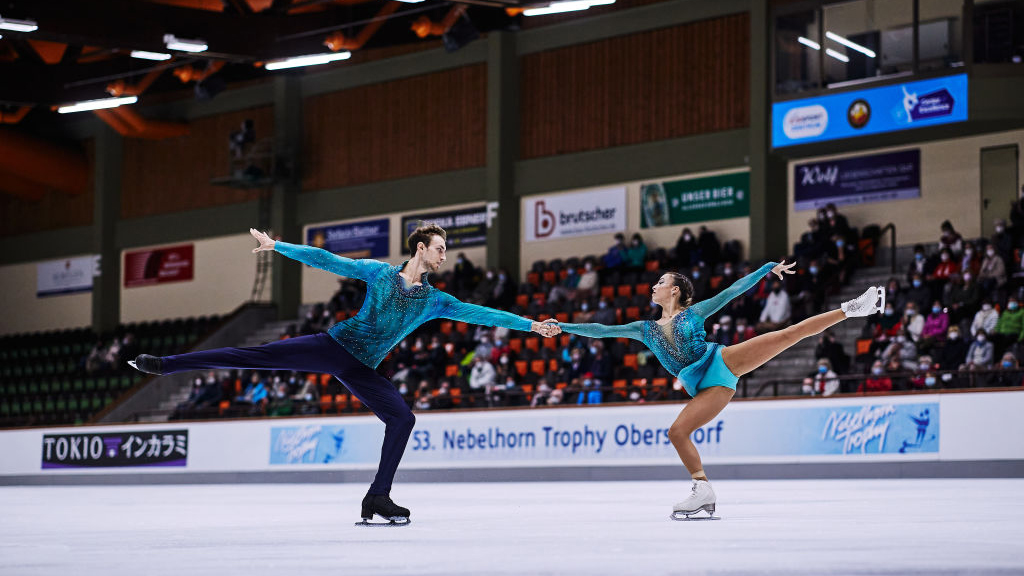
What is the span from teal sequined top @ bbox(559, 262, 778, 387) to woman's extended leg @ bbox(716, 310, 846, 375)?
16 centimetres

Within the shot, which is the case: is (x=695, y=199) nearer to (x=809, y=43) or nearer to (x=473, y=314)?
(x=809, y=43)

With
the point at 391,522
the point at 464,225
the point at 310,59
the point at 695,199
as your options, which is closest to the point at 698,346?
the point at 391,522

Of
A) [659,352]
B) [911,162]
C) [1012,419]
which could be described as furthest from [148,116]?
[659,352]

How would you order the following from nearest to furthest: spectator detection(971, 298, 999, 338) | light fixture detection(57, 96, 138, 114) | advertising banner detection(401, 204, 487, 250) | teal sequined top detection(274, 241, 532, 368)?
1. teal sequined top detection(274, 241, 532, 368)
2. spectator detection(971, 298, 999, 338)
3. light fixture detection(57, 96, 138, 114)
4. advertising banner detection(401, 204, 487, 250)

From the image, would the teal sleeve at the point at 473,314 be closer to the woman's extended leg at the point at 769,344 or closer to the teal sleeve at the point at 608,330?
the teal sleeve at the point at 608,330

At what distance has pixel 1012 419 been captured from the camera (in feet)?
53.6

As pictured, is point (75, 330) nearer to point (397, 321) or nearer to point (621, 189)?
point (621, 189)

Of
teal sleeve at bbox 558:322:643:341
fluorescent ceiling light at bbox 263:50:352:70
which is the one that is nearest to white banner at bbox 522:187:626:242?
fluorescent ceiling light at bbox 263:50:352:70

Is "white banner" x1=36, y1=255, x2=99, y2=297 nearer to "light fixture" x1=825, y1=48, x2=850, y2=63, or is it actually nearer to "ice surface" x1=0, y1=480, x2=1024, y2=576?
"light fixture" x1=825, y1=48, x2=850, y2=63

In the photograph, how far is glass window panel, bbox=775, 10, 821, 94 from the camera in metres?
25.3

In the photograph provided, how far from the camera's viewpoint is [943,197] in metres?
26.1

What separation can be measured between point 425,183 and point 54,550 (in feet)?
90.5

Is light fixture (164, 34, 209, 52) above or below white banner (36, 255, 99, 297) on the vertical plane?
above

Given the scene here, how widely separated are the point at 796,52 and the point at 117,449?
15.5 metres
